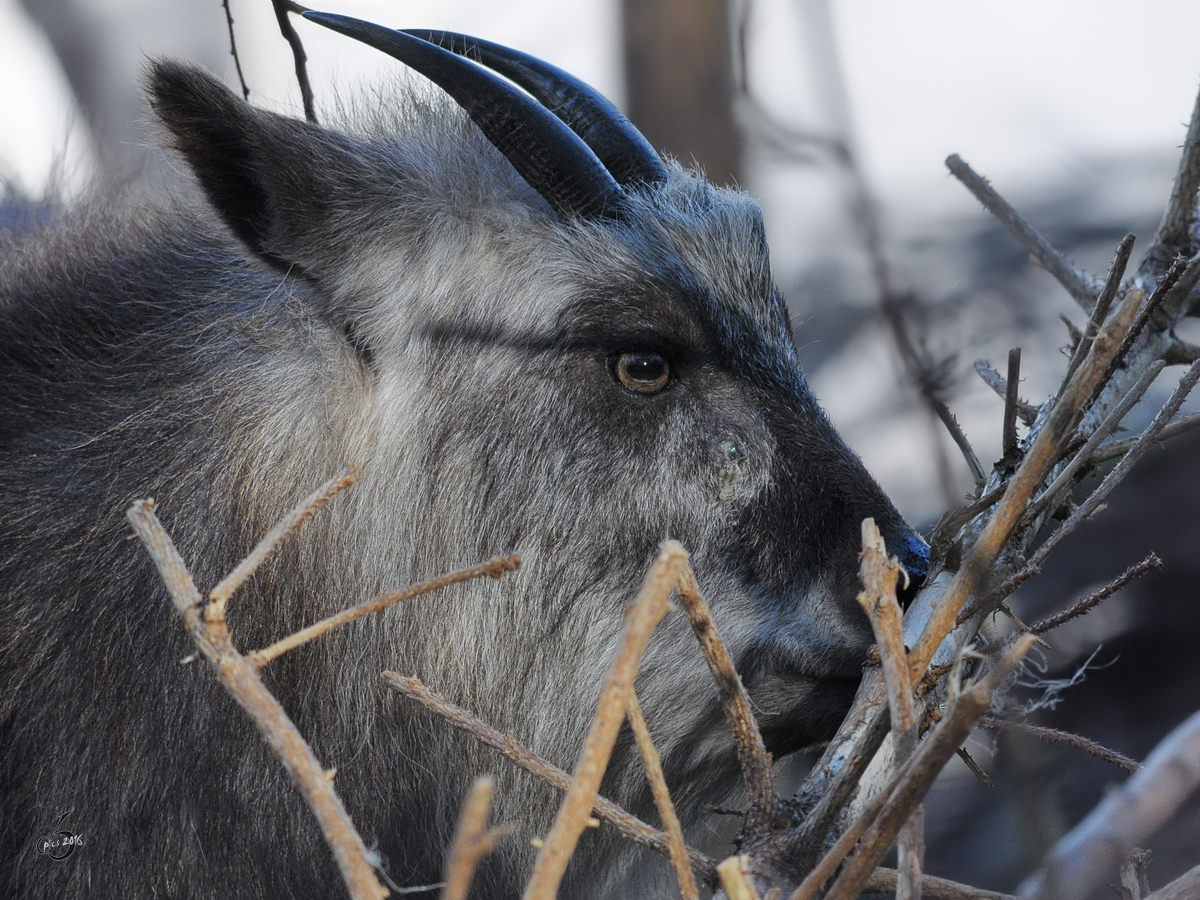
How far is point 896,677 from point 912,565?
3.00 ft

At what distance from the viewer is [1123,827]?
1.39 metres

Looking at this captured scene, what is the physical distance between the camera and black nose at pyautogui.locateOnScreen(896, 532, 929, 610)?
210 centimetres

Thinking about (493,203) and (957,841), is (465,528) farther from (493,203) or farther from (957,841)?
(957,841)

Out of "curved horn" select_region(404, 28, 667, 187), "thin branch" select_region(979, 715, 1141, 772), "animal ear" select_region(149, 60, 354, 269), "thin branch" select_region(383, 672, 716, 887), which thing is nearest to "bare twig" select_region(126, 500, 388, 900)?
"thin branch" select_region(383, 672, 716, 887)

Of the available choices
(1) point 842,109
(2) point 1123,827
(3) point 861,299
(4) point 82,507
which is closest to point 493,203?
(1) point 842,109

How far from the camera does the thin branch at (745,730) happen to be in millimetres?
1414

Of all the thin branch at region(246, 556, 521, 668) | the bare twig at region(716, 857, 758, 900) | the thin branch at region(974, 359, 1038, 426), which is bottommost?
the thin branch at region(974, 359, 1038, 426)

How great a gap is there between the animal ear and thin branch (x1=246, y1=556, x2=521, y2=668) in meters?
1.27

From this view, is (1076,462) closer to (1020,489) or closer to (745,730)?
(1020,489)

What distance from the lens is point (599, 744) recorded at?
1.04 metres

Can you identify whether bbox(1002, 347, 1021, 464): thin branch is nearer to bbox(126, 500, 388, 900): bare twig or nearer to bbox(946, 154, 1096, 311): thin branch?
bbox(946, 154, 1096, 311): thin branch

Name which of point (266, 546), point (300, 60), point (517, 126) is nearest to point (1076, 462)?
point (266, 546)

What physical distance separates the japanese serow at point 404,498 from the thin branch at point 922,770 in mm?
873

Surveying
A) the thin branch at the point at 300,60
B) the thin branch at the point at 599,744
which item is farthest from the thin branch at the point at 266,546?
the thin branch at the point at 300,60
